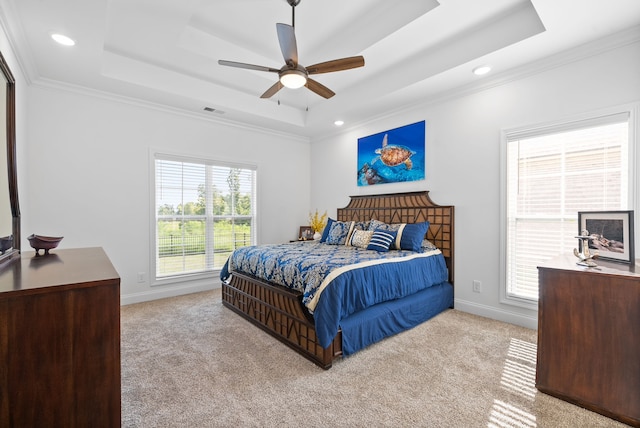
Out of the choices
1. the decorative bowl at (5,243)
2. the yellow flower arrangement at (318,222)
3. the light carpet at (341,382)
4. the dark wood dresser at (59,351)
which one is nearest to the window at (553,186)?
the light carpet at (341,382)

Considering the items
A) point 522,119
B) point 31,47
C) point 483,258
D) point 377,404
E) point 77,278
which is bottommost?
point 377,404

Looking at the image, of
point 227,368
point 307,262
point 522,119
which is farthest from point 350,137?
point 227,368

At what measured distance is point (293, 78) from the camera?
2619 millimetres

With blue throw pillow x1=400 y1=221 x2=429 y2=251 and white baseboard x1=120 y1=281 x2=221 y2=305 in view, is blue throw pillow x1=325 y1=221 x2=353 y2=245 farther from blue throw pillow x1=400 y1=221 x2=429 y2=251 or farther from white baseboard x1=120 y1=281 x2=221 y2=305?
white baseboard x1=120 y1=281 x2=221 y2=305

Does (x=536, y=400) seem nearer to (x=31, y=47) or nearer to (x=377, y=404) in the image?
(x=377, y=404)

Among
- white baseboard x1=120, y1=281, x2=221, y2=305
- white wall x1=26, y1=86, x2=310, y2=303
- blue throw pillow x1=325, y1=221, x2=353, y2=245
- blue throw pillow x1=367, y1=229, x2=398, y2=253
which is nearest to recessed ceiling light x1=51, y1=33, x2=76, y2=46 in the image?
white wall x1=26, y1=86, x2=310, y2=303

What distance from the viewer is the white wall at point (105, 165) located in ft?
11.0

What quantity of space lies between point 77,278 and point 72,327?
0.20 metres

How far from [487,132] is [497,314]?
210cm

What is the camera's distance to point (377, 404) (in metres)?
1.88

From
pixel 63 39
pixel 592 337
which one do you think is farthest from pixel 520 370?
pixel 63 39

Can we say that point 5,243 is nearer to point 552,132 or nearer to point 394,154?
point 394,154

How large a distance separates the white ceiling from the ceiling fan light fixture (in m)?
0.63

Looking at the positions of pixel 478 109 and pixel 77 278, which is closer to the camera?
pixel 77 278
